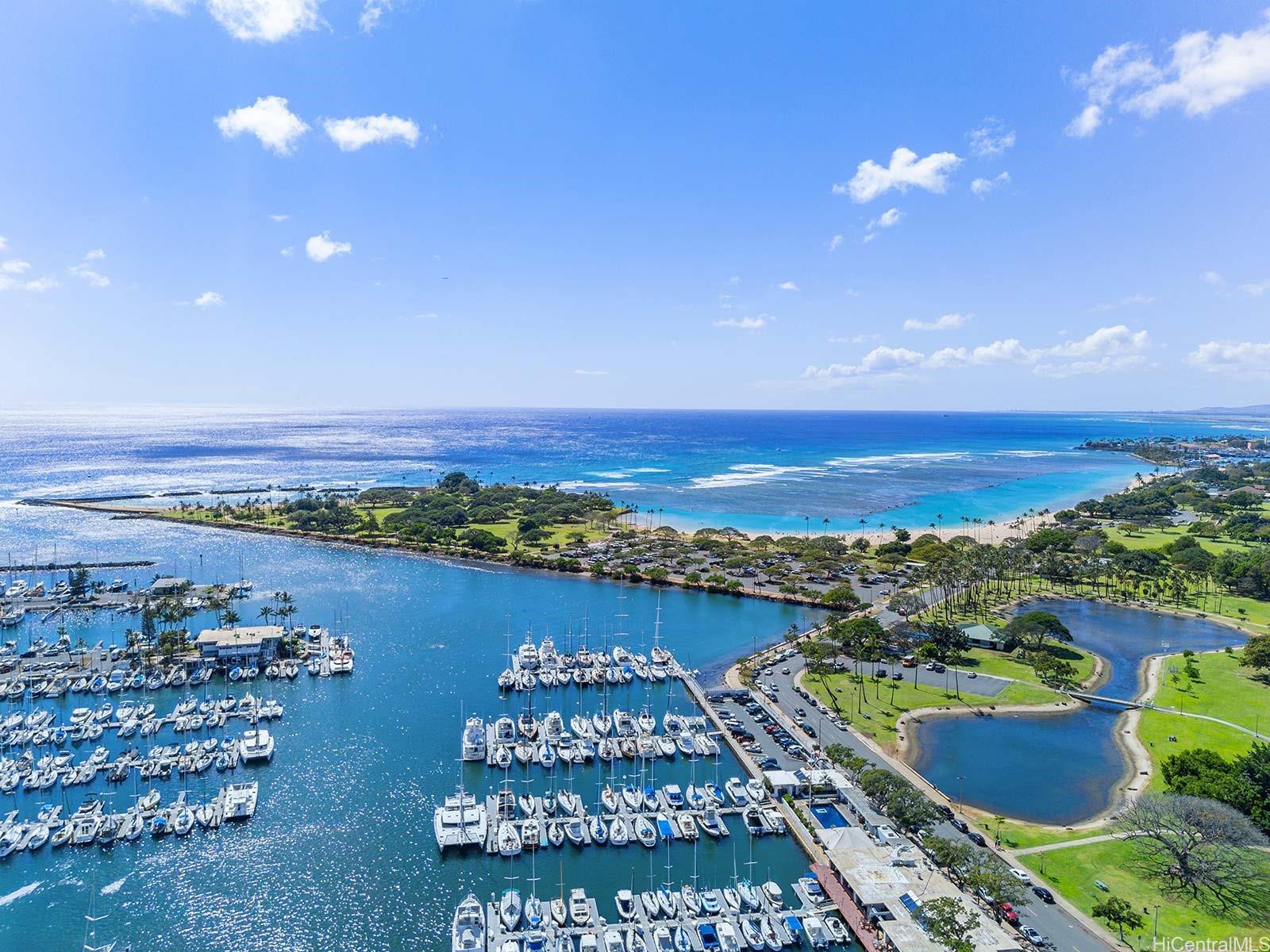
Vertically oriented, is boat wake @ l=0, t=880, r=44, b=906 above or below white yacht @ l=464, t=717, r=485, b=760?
below

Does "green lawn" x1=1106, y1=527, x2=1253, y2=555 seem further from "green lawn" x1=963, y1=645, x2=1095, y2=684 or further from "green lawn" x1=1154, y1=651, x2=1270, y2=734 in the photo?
"green lawn" x1=963, y1=645, x2=1095, y2=684

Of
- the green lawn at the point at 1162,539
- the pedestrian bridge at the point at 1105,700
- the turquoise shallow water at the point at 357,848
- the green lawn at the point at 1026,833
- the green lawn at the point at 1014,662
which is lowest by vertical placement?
the turquoise shallow water at the point at 357,848

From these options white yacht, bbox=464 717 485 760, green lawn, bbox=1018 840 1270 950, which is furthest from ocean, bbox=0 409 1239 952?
green lawn, bbox=1018 840 1270 950

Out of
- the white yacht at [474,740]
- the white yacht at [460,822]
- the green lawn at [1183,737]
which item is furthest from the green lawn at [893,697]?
the white yacht at [460,822]

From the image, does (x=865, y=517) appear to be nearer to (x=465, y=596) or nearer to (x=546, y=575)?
(x=546, y=575)

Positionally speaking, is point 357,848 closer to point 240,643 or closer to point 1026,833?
point 240,643

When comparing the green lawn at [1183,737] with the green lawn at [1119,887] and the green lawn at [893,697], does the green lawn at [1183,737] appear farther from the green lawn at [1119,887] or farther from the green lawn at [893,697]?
the green lawn at [1119,887]

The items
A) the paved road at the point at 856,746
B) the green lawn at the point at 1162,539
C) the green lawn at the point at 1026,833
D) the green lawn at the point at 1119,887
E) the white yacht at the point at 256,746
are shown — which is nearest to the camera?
the paved road at the point at 856,746
